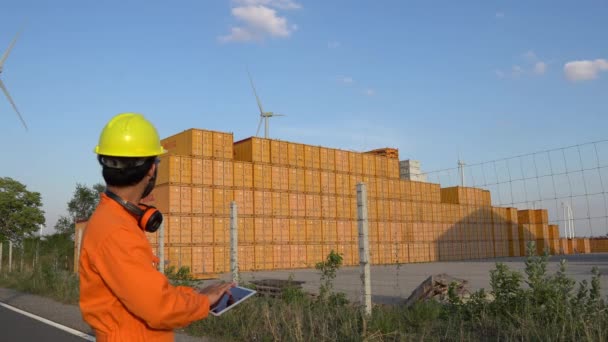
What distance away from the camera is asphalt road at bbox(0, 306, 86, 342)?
811 cm

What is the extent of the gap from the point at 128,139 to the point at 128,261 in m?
0.58

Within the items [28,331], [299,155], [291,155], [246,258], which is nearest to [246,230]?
[246,258]

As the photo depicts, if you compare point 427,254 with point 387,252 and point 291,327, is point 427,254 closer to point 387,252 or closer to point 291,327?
point 387,252

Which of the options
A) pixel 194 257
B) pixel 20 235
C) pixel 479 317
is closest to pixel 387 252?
pixel 194 257

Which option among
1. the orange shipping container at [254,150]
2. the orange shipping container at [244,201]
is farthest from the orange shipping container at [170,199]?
the orange shipping container at [254,150]

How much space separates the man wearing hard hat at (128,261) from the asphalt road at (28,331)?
6.65 metres

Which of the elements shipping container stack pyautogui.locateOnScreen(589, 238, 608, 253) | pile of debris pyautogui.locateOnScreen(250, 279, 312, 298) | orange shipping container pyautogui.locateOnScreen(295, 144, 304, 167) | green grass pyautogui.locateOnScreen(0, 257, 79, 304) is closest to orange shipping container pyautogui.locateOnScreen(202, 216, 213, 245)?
orange shipping container pyautogui.locateOnScreen(295, 144, 304, 167)

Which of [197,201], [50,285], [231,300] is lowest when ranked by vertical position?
[50,285]

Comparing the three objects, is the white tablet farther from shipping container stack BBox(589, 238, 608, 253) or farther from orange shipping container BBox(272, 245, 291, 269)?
shipping container stack BBox(589, 238, 608, 253)

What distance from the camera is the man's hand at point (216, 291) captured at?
2.21 m

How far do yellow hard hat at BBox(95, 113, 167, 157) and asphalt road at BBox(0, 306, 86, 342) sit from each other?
6647 millimetres

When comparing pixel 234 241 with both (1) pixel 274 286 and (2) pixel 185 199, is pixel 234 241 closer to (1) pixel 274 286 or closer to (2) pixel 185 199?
(1) pixel 274 286

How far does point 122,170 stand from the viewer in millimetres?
2166

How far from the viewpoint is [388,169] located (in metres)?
34.3
